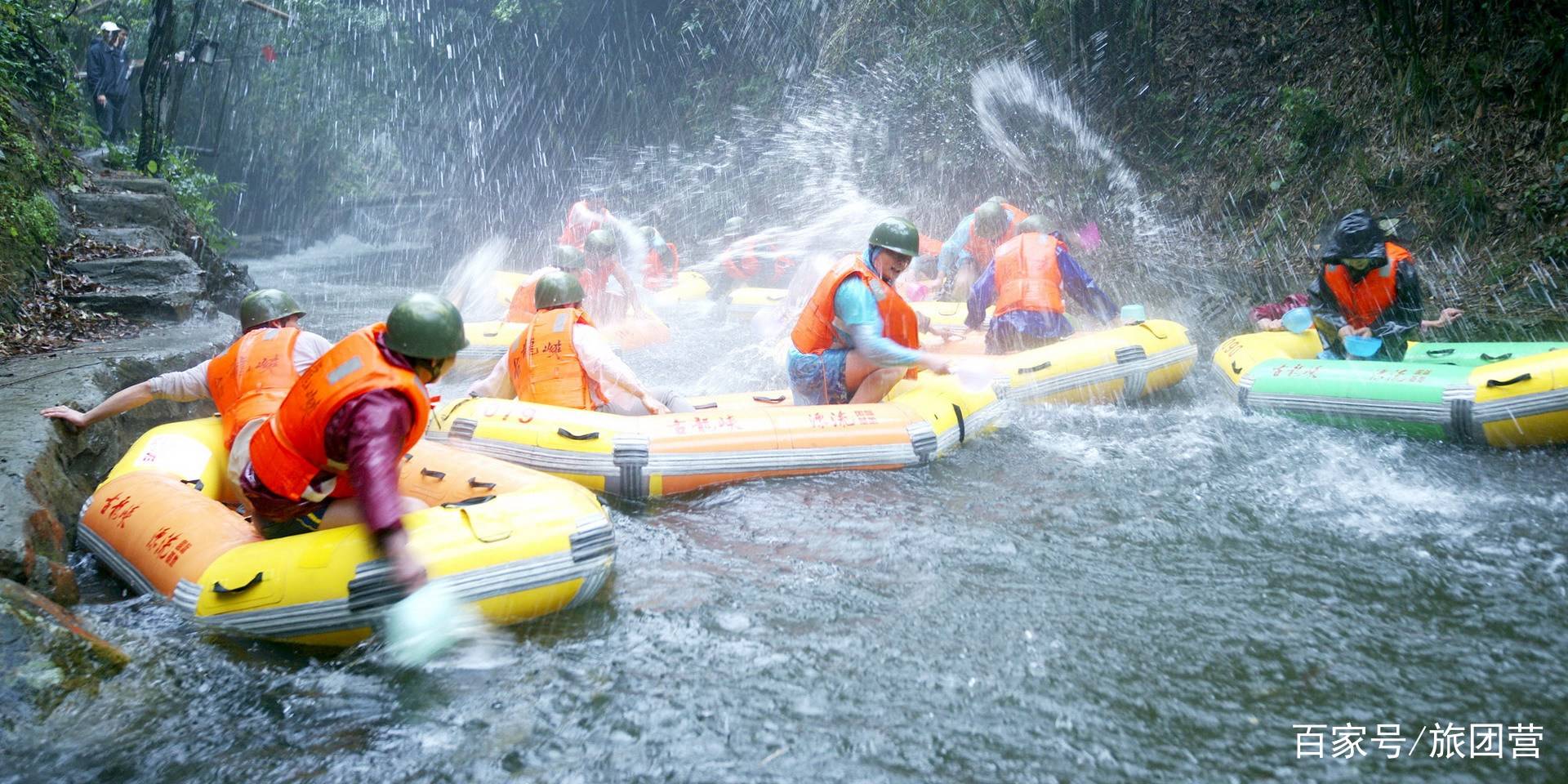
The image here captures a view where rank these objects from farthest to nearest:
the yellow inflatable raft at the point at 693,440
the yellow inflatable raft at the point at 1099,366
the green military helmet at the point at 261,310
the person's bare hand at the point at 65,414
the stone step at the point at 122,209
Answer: the stone step at the point at 122,209 → the yellow inflatable raft at the point at 1099,366 → the yellow inflatable raft at the point at 693,440 → the green military helmet at the point at 261,310 → the person's bare hand at the point at 65,414

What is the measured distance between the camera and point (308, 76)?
27984 millimetres

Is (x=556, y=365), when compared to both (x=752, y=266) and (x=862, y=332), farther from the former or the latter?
(x=752, y=266)

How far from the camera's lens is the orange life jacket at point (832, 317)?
5.93 metres

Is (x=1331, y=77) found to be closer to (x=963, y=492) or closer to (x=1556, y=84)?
(x=1556, y=84)

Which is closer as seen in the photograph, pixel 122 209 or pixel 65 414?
pixel 65 414

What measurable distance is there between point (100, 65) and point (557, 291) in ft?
34.9

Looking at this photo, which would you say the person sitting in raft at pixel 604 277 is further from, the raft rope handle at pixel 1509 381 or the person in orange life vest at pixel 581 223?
the raft rope handle at pixel 1509 381

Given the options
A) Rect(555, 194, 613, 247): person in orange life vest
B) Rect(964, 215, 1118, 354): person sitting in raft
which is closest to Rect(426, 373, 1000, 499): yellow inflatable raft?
Rect(964, 215, 1118, 354): person sitting in raft

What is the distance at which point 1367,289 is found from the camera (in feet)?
22.3

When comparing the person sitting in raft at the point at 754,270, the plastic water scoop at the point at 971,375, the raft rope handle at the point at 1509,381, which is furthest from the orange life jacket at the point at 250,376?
the person sitting in raft at the point at 754,270

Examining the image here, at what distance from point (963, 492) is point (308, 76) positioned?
28.3m

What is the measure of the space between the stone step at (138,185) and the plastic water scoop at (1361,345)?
1100 centimetres

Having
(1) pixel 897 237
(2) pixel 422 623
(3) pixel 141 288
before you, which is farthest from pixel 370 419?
(3) pixel 141 288

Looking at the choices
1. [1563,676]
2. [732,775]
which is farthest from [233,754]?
[1563,676]
